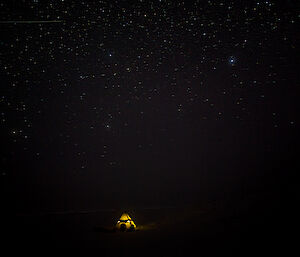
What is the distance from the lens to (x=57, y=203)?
26875 mm

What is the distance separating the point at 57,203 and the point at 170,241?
74.6 ft

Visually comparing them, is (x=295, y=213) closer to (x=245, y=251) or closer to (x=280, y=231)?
(x=280, y=231)

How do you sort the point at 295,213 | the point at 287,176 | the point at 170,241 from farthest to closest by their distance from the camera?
the point at 287,176, the point at 295,213, the point at 170,241

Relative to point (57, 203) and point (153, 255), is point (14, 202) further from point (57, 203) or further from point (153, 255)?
point (153, 255)

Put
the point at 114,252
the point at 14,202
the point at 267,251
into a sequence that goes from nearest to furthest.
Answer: the point at 267,251, the point at 114,252, the point at 14,202

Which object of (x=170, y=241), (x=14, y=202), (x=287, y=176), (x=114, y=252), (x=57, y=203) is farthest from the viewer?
(x=57, y=203)

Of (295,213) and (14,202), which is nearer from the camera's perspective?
(295,213)

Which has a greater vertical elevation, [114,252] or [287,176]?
[287,176]

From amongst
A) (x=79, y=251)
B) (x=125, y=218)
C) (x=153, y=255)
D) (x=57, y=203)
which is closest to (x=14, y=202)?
(x=57, y=203)

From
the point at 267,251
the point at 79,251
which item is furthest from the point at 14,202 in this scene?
the point at 267,251

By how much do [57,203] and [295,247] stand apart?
1001 inches

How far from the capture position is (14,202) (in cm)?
2497

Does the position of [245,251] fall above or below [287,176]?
below

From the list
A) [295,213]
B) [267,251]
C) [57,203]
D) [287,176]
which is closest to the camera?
[267,251]
